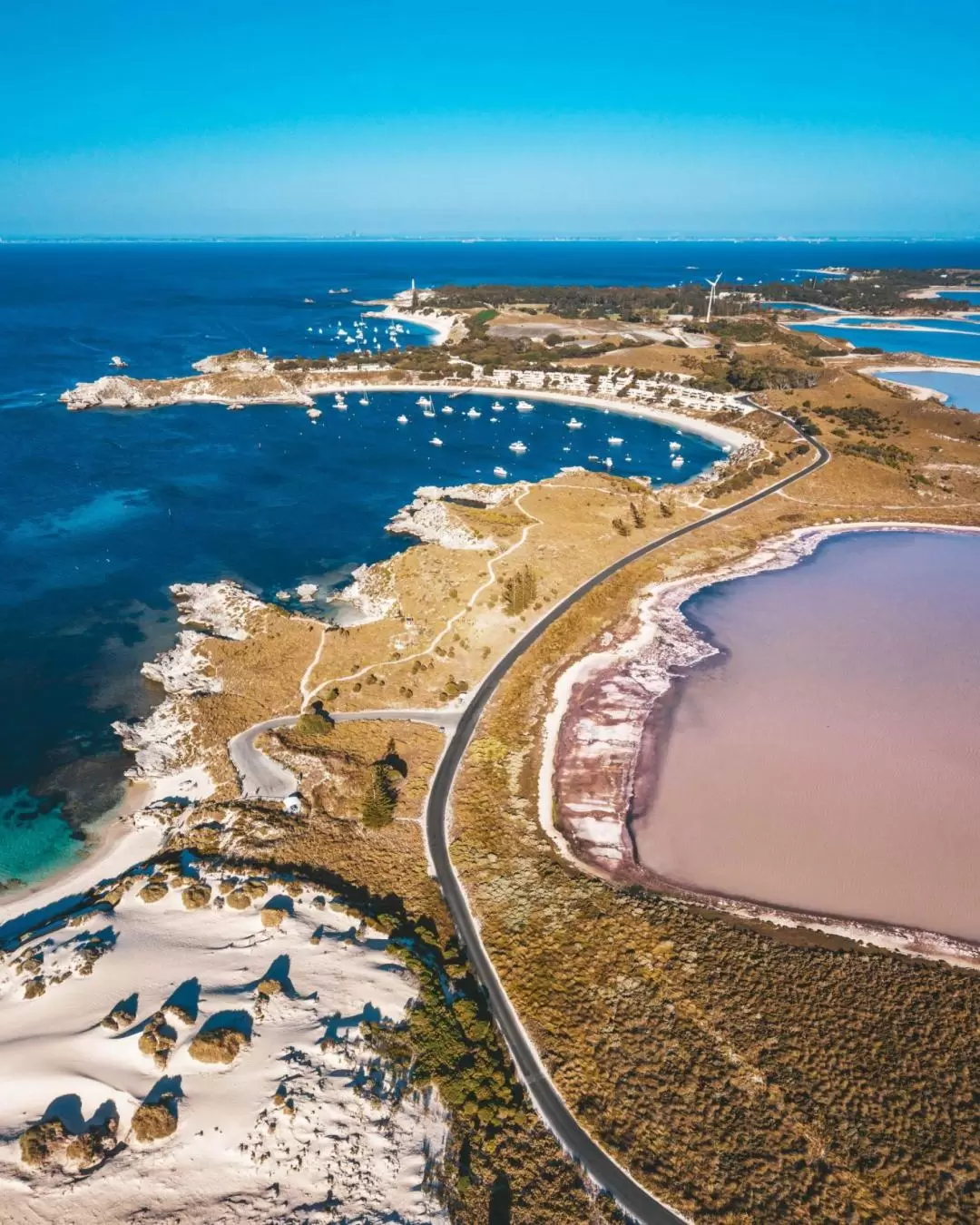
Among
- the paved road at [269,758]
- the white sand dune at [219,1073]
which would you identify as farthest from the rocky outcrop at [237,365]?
the white sand dune at [219,1073]

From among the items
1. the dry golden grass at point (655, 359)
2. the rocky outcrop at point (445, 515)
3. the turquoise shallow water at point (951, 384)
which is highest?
the dry golden grass at point (655, 359)

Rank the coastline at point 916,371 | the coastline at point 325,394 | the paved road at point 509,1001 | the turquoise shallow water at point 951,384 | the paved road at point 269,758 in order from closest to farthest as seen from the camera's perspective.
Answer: the paved road at point 509,1001, the paved road at point 269,758, the coastline at point 325,394, the turquoise shallow water at point 951,384, the coastline at point 916,371

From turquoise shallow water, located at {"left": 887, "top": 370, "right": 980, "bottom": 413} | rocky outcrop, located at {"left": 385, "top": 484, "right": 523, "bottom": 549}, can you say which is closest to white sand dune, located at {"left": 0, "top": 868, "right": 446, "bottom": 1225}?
rocky outcrop, located at {"left": 385, "top": 484, "right": 523, "bottom": 549}

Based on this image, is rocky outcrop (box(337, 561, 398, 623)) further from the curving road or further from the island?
the curving road

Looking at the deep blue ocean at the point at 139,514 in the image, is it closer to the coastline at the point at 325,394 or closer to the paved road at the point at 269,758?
the coastline at the point at 325,394

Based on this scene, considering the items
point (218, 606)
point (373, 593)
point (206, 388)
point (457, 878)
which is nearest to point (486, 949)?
point (457, 878)

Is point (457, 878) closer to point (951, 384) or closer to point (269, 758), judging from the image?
point (269, 758)

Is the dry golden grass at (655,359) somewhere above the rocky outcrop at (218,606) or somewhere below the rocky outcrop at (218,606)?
above

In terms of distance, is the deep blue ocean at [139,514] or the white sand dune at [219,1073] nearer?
the white sand dune at [219,1073]

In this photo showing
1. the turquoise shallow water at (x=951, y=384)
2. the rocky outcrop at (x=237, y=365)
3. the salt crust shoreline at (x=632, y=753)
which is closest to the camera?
the salt crust shoreline at (x=632, y=753)
